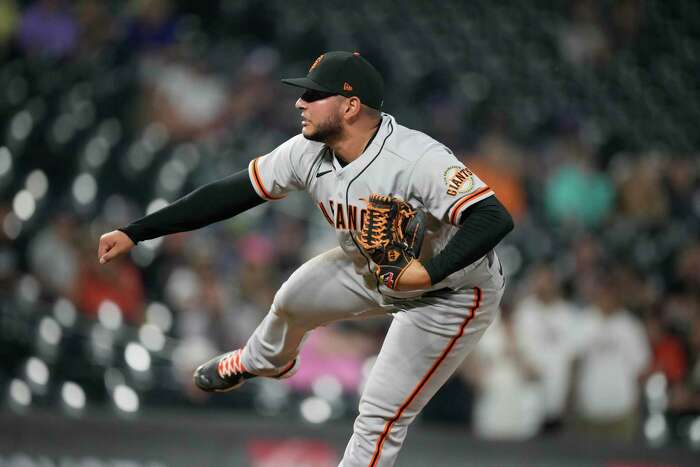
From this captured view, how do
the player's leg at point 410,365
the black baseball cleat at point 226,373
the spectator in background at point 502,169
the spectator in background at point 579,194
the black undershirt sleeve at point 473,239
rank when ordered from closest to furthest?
the black undershirt sleeve at point 473,239 → the player's leg at point 410,365 → the black baseball cleat at point 226,373 → the spectator in background at point 502,169 → the spectator in background at point 579,194

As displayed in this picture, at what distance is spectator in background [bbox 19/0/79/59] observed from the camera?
8992 mm

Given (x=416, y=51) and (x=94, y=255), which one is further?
(x=416, y=51)

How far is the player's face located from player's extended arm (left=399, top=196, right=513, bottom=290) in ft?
1.83

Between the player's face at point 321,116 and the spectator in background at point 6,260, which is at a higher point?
the player's face at point 321,116

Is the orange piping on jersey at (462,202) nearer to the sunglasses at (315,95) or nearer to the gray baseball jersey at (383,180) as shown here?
the gray baseball jersey at (383,180)

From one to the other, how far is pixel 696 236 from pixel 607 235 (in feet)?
2.11

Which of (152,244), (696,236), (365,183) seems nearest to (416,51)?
(696,236)

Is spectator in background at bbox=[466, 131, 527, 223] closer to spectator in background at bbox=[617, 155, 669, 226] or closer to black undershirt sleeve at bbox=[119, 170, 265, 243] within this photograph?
spectator in background at bbox=[617, 155, 669, 226]

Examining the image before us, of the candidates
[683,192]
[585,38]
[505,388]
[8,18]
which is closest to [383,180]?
[505,388]

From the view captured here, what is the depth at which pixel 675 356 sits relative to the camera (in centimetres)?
745

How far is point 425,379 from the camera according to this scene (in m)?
4.15

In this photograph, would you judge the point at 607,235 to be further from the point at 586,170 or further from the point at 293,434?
the point at 293,434

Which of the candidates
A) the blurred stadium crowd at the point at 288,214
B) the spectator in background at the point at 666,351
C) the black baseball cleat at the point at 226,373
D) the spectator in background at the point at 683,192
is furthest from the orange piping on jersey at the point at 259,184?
the spectator in background at the point at 683,192

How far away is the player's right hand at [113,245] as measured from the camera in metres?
4.15
